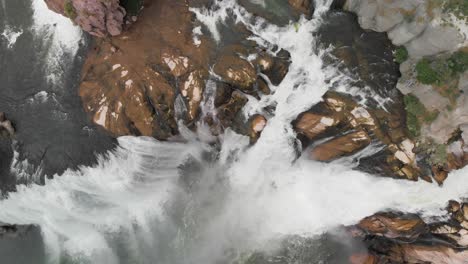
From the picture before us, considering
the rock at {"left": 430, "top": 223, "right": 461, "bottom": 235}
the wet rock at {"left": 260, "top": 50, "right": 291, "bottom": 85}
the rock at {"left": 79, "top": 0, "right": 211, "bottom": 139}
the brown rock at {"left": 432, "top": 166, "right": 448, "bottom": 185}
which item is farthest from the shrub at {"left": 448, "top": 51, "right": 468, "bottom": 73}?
the rock at {"left": 79, "top": 0, "right": 211, "bottom": 139}

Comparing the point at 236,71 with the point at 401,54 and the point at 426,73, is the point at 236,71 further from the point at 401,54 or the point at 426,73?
the point at 426,73

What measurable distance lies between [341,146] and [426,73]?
3394 mm

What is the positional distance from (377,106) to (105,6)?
30.3 ft

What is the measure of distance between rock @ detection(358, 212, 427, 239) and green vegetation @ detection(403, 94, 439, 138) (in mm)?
2869

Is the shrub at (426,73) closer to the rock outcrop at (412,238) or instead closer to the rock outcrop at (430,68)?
the rock outcrop at (430,68)

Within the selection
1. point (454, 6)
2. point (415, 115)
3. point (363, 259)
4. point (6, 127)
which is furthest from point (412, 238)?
point (6, 127)

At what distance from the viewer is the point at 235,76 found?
12336mm

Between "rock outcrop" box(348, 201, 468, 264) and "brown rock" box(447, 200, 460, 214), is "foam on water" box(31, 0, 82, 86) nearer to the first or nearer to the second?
"rock outcrop" box(348, 201, 468, 264)

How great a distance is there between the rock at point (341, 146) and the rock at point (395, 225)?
2.54m

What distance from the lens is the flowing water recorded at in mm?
12633

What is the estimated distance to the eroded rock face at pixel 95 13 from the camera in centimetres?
1148

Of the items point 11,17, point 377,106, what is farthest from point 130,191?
point 377,106

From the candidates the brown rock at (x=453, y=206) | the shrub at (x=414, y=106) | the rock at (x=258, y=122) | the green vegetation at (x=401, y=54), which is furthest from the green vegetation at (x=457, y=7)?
the rock at (x=258, y=122)

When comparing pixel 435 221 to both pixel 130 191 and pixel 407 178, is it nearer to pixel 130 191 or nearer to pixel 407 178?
pixel 407 178
